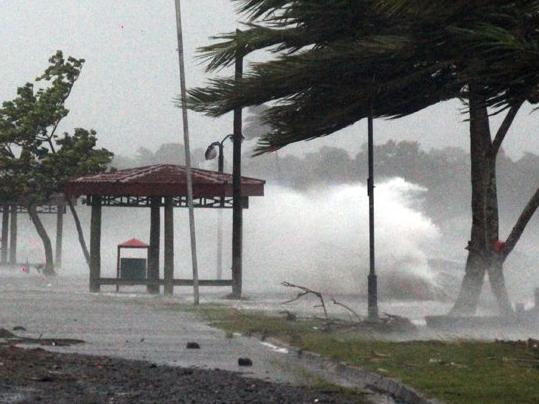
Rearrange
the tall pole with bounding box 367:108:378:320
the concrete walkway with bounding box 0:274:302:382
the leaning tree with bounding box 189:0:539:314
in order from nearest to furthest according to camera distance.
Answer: the concrete walkway with bounding box 0:274:302:382 → the leaning tree with bounding box 189:0:539:314 → the tall pole with bounding box 367:108:378:320

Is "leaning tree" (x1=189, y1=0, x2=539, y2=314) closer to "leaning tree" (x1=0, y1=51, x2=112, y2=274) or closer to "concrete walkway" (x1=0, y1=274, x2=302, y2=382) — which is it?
"concrete walkway" (x1=0, y1=274, x2=302, y2=382)

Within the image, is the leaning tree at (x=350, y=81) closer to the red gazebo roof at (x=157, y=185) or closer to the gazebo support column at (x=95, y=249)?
the red gazebo roof at (x=157, y=185)

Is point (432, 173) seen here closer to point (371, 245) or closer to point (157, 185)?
point (157, 185)

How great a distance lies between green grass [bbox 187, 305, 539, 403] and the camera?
14.5 m

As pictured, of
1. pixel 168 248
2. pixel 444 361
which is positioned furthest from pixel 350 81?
pixel 168 248

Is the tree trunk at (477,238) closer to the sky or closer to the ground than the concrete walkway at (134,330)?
closer to the sky

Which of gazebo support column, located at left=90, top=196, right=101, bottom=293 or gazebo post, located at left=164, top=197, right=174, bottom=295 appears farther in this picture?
gazebo support column, located at left=90, top=196, right=101, bottom=293

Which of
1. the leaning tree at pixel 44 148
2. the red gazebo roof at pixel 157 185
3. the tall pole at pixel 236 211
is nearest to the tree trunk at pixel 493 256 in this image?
the tall pole at pixel 236 211

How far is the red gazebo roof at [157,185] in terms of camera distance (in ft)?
146

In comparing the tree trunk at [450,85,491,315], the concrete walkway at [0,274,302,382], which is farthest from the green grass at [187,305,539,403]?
the tree trunk at [450,85,491,315]

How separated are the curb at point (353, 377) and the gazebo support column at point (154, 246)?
25.3 metres

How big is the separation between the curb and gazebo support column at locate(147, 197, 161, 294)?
25.3 metres

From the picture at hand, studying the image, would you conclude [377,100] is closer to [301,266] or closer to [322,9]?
[322,9]

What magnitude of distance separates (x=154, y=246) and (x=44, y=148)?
21.5m
